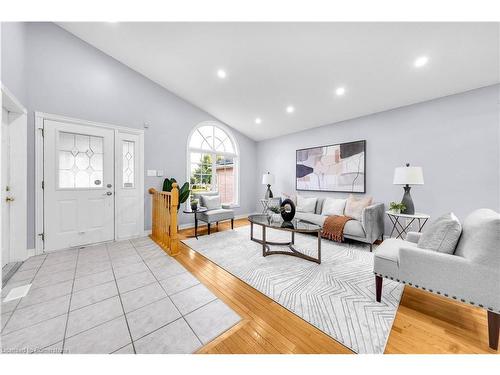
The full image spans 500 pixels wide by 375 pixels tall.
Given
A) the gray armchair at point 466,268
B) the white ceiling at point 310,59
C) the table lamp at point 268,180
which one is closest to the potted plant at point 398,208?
the gray armchair at point 466,268

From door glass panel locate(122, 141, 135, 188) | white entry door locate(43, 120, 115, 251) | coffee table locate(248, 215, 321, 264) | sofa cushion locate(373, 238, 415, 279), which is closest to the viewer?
sofa cushion locate(373, 238, 415, 279)

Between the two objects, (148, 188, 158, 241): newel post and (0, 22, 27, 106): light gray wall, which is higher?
(0, 22, 27, 106): light gray wall

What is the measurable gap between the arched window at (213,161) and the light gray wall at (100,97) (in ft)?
0.93

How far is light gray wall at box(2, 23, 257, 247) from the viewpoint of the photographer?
263 centimetres

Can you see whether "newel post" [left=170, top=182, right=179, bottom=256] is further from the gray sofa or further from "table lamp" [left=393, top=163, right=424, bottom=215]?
"table lamp" [left=393, top=163, right=424, bottom=215]

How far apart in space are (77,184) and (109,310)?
244 centimetres

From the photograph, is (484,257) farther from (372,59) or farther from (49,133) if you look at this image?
(49,133)

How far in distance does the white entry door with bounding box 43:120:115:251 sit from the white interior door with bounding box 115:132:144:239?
0.35ft

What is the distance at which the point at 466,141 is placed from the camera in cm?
273

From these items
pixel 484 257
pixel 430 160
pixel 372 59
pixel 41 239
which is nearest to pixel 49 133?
pixel 41 239

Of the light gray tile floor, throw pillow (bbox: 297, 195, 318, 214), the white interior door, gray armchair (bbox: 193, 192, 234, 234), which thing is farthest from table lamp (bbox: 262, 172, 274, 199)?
the light gray tile floor

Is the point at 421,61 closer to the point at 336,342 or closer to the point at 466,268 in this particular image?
the point at 466,268

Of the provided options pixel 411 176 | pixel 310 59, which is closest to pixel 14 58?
pixel 310 59

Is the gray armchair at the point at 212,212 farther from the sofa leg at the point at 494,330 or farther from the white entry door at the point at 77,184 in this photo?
the sofa leg at the point at 494,330
